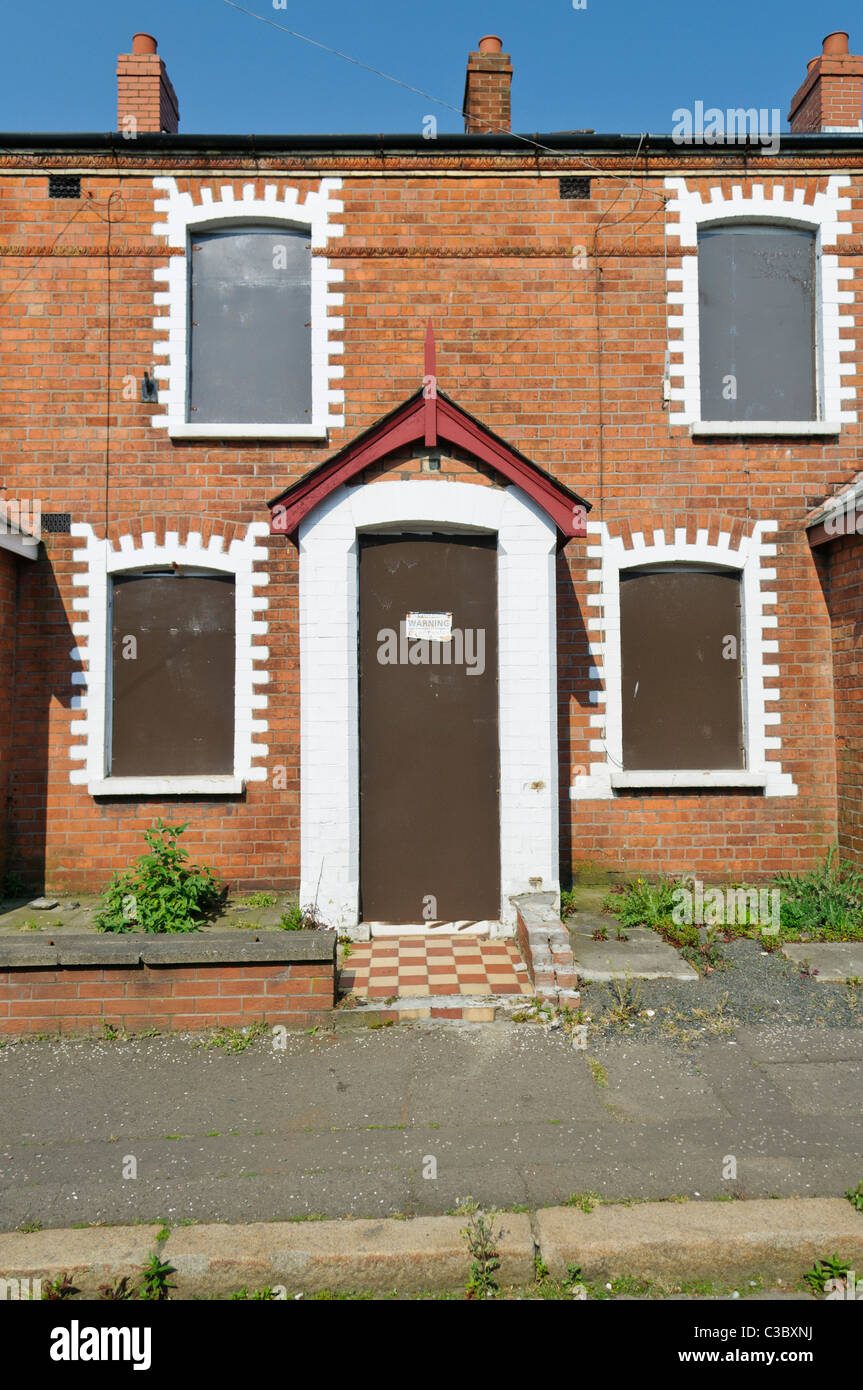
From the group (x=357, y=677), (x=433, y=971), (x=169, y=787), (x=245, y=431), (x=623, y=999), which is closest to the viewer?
(x=623, y=999)

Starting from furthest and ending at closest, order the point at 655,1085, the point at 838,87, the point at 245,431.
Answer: the point at 838,87, the point at 245,431, the point at 655,1085

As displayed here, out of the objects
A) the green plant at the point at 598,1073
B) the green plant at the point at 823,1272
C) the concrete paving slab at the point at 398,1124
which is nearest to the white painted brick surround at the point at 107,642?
the concrete paving slab at the point at 398,1124

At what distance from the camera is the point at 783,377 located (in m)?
8.24

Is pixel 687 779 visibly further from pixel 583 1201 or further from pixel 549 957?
pixel 583 1201

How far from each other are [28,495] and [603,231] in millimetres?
6408

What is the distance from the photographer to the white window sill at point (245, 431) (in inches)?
307

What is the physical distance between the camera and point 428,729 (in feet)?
22.5

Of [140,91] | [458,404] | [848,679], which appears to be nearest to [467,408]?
[458,404]

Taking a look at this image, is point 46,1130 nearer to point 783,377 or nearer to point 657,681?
point 657,681

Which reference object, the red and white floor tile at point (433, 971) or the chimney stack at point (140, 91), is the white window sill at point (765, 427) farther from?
the chimney stack at point (140, 91)

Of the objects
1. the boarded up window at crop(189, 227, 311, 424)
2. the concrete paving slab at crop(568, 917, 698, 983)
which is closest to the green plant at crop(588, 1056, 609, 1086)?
the concrete paving slab at crop(568, 917, 698, 983)

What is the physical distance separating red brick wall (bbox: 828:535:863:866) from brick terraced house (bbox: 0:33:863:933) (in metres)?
0.04

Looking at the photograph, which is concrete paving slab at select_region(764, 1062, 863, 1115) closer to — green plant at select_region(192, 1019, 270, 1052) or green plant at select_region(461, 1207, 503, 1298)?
green plant at select_region(461, 1207, 503, 1298)

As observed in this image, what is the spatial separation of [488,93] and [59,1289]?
1058 cm
